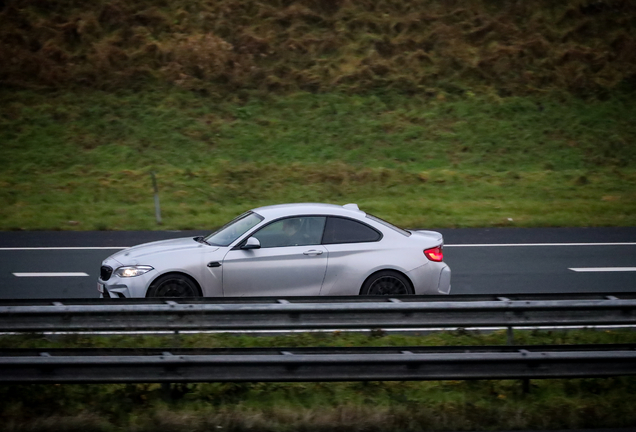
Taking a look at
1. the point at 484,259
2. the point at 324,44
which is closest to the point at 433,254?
the point at 484,259

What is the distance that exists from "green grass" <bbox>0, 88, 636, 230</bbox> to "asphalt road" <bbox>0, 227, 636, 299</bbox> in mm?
984

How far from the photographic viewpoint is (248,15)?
27766 mm

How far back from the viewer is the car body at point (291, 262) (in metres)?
8.70

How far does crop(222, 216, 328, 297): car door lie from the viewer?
8.74m

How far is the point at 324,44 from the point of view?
86.5ft

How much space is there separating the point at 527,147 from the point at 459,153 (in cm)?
215

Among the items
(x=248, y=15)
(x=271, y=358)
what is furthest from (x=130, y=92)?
(x=271, y=358)

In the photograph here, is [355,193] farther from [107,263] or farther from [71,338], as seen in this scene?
[71,338]

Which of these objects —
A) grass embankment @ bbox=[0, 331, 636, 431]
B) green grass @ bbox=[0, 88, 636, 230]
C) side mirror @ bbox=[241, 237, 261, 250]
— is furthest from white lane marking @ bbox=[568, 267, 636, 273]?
side mirror @ bbox=[241, 237, 261, 250]

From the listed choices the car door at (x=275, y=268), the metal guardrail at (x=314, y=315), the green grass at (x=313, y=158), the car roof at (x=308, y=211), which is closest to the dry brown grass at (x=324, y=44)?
the green grass at (x=313, y=158)

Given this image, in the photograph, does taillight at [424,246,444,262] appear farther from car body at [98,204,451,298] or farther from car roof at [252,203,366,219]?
car roof at [252,203,366,219]

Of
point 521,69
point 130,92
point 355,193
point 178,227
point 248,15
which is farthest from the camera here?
point 248,15

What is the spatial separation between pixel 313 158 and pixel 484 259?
8.90 meters

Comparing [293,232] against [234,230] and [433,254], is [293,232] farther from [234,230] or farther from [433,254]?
[433,254]
